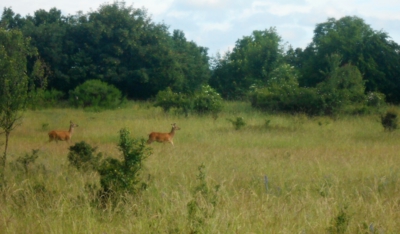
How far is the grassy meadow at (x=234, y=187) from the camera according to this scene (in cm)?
590

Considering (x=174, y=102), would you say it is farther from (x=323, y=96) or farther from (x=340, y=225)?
(x=340, y=225)

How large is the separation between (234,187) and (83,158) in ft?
10.1

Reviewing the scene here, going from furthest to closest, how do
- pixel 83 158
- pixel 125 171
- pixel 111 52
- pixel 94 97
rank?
pixel 111 52, pixel 94 97, pixel 83 158, pixel 125 171

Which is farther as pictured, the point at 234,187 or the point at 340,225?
the point at 234,187

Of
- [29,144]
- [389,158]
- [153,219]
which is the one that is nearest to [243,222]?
[153,219]

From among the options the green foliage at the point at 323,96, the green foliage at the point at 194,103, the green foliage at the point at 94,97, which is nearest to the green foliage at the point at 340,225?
the green foliage at the point at 323,96

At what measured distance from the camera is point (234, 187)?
8.55 metres

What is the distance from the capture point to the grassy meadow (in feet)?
19.4

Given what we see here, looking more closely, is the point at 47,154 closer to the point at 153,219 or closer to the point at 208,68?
the point at 153,219

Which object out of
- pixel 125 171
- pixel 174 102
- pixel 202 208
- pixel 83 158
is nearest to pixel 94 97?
pixel 174 102

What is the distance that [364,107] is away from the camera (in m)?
24.7

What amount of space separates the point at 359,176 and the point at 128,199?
15.2 feet

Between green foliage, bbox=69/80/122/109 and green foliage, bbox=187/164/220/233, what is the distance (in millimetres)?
24361

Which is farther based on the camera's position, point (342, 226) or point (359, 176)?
point (359, 176)
